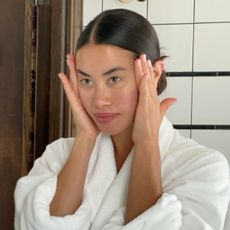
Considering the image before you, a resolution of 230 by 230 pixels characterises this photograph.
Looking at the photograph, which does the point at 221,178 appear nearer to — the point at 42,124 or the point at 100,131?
the point at 100,131

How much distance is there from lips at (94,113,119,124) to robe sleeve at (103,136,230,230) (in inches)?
7.3

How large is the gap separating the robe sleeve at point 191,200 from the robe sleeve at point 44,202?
0.25 feet

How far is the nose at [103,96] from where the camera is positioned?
2.64 ft

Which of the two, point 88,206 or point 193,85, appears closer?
point 88,206

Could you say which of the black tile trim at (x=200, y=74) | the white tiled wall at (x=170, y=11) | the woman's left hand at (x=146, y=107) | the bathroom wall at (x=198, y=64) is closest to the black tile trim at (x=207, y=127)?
the bathroom wall at (x=198, y=64)

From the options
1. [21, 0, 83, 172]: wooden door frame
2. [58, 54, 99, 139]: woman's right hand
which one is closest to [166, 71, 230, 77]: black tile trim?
[21, 0, 83, 172]: wooden door frame

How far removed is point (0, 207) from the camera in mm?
1224

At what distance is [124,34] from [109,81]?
0.37 ft

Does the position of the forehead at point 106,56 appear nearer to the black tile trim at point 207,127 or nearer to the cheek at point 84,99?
the cheek at point 84,99

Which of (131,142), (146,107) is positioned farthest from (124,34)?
(131,142)

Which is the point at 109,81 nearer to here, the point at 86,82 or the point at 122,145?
the point at 86,82

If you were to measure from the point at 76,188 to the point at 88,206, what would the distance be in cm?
5

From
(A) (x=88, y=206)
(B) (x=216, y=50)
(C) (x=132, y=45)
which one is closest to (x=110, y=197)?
(A) (x=88, y=206)

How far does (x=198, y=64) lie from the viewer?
1270 mm
